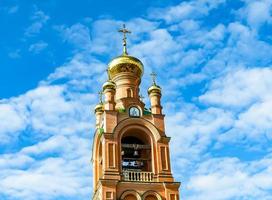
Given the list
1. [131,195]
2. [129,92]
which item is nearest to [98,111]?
[129,92]

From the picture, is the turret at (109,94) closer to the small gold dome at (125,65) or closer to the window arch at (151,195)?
the small gold dome at (125,65)

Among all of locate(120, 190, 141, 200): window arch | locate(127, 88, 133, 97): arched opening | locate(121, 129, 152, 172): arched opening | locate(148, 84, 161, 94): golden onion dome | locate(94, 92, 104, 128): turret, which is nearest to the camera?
locate(120, 190, 141, 200): window arch

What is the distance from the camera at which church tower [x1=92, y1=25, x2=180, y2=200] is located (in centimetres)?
2573

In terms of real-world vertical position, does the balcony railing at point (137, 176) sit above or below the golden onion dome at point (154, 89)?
below

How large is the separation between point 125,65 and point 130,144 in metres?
4.98

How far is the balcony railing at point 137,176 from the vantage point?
26.1m

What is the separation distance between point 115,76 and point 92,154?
4.62 metres

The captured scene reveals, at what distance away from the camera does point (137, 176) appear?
26.2m

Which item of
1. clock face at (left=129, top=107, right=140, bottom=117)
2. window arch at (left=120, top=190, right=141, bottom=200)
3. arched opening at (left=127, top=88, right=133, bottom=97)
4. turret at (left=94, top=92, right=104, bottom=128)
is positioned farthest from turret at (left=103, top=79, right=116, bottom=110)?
window arch at (left=120, top=190, right=141, bottom=200)

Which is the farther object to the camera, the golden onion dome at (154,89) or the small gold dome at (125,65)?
the small gold dome at (125,65)

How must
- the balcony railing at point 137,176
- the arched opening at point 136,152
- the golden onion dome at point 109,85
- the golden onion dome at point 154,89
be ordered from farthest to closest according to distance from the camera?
the golden onion dome at point 154,89 → the golden onion dome at point 109,85 → the arched opening at point 136,152 → the balcony railing at point 137,176

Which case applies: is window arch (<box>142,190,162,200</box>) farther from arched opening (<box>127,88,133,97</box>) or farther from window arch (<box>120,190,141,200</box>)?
arched opening (<box>127,88,133,97</box>)

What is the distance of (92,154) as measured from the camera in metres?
29.9

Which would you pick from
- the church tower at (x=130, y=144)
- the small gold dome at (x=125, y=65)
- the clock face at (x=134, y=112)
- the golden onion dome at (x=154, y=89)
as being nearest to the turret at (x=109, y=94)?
the church tower at (x=130, y=144)
